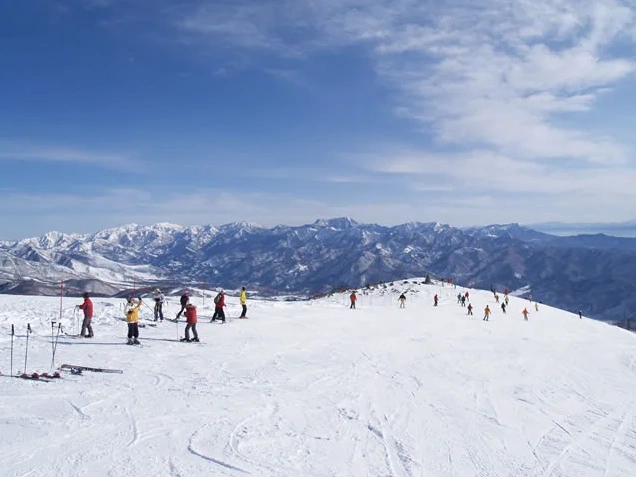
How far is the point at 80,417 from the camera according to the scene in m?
9.70

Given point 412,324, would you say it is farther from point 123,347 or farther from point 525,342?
point 123,347

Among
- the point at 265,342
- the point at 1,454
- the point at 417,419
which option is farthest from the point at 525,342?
the point at 1,454

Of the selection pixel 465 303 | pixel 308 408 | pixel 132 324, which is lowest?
pixel 465 303

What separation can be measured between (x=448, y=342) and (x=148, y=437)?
18.1 metres

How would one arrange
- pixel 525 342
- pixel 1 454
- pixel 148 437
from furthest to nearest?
pixel 525 342
pixel 148 437
pixel 1 454

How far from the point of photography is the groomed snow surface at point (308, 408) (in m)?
8.24

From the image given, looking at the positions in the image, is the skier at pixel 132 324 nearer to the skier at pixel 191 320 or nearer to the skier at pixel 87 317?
the skier at pixel 191 320

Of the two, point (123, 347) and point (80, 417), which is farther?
point (123, 347)

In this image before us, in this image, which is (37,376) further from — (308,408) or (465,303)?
(465,303)

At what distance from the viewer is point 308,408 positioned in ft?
37.0

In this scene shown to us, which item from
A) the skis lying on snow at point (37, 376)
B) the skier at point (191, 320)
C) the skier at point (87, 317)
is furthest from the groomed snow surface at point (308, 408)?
the skier at point (191, 320)

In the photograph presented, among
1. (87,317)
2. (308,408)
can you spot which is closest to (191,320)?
(87,317)

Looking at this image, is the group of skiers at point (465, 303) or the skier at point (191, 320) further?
the group of skiers at point (465, 303)

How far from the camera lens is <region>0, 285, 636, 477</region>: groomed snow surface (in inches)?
324
